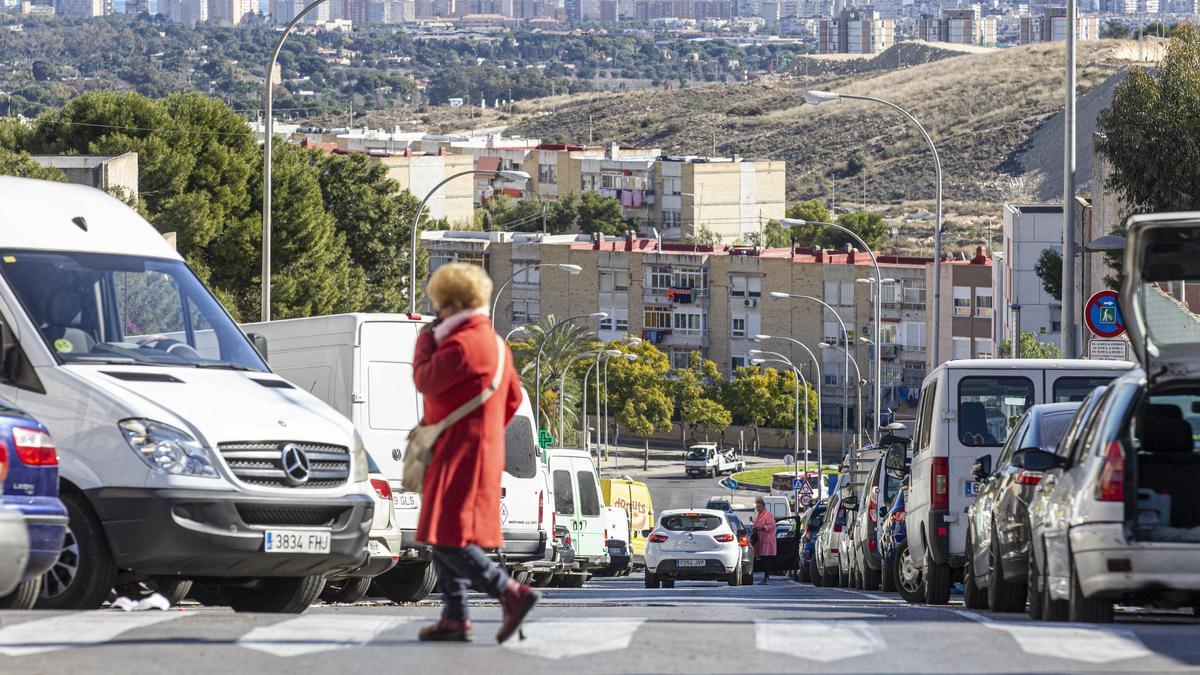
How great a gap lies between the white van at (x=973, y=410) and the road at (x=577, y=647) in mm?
6857

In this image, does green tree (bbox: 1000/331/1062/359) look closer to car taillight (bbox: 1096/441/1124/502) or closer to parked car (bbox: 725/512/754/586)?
parked car (bbox: 725/512/754/586)

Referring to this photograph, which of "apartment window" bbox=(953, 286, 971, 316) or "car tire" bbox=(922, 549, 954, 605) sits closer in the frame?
"car tire" bbox=(922, 549, 954, 605)

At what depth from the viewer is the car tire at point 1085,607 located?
1206 centimetres

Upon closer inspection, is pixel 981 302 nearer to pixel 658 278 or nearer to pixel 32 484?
pixel 658 278

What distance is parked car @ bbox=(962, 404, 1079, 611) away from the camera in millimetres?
13938

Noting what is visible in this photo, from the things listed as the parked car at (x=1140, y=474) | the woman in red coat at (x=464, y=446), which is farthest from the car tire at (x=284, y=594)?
Result: the parked car at (x=1140, y=474)

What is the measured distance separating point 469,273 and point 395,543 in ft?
27.7

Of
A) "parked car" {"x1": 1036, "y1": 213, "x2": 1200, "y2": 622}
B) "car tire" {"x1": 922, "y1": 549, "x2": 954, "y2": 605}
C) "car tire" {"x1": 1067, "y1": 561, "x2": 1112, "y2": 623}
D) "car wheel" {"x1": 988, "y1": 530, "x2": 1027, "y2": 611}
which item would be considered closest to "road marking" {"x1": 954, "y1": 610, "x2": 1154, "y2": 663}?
"parked car" {"x1": 1036, "y1": 213, "x2": 1200, "y2": 622}

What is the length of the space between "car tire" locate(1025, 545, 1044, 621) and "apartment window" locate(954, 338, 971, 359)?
324 feet

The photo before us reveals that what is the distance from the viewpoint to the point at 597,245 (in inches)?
5502

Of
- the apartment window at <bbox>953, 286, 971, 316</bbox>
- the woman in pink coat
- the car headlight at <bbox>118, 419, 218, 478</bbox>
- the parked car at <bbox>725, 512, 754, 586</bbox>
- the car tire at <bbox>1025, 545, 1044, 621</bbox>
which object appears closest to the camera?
the car headlight at <bbox>118, 419, 218, 478</bbox>

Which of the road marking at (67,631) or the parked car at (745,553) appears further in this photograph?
the parked car at (745,553)

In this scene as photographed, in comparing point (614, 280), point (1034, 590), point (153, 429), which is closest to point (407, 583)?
point (153, 429)

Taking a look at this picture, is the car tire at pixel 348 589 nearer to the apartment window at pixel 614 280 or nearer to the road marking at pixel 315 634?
the road marking at pixel 315 634
